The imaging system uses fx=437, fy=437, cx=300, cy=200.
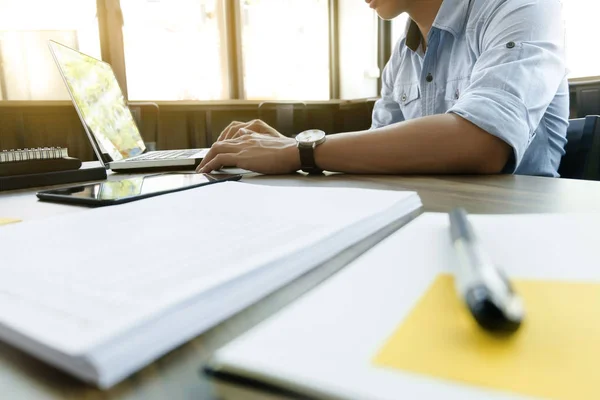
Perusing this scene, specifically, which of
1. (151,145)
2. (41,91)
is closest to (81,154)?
(41,91)

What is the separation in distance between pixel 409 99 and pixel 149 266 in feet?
Result: 3.69

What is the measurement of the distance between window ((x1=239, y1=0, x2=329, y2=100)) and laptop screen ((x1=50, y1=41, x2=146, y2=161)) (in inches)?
91.8

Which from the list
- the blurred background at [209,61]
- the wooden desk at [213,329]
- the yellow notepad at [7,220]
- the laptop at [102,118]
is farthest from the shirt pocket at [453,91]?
the blurred background at [209,61]

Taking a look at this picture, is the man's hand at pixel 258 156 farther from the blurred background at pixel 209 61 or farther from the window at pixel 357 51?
the window at pixel 357 51

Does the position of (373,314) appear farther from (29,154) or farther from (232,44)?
(232,44)

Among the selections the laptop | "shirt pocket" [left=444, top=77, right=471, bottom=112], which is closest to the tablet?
the laptop

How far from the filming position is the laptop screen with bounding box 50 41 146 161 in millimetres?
879

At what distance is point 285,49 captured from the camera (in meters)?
3.66

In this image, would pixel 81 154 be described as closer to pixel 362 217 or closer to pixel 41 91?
pixel 41 91

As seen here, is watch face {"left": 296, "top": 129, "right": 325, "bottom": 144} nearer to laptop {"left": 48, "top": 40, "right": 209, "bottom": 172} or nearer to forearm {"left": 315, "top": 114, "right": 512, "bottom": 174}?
forearm {"left": 315, "top": 114, "right": 512, "bottom": 174}

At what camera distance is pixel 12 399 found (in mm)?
141

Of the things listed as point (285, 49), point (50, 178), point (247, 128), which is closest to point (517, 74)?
point (247, 128)

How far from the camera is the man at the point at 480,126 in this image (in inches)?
26.7

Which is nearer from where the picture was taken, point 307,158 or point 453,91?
point 307,158
